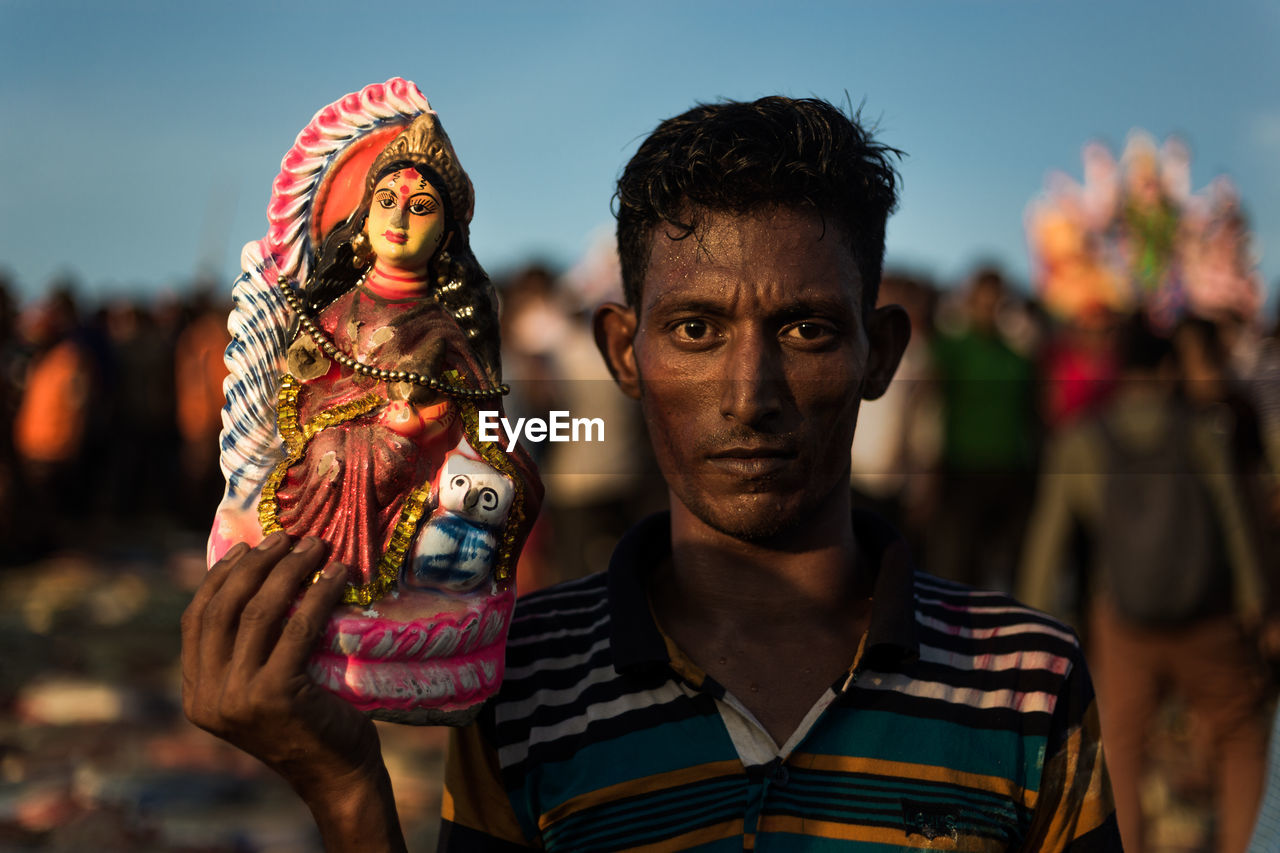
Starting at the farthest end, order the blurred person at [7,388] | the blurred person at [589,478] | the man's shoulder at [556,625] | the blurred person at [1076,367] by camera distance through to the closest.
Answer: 1. the blurred person at [7,388]
2. the blurred person at [1076,367]
3. the blurred person at [589,478]
4. the man's shoulder at [556,625]

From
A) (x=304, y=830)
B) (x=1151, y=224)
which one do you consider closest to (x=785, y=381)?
(x=304, y=830)

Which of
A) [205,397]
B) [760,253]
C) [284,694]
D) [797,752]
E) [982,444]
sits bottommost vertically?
[797,752]

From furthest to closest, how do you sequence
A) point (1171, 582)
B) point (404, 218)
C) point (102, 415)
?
point (102, 415), point (1171, 582), point (404, 218)

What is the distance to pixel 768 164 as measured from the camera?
206cm

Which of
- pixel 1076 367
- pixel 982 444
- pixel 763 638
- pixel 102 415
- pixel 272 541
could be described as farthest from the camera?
pixel 102 415

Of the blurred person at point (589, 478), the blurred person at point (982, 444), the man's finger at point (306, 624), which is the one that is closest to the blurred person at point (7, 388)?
the blurred person at point (589, 478)

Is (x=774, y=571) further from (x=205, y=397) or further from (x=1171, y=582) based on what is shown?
(x=205, y=397)

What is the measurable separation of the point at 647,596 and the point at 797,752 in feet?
1.44

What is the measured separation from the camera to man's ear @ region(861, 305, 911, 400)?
2.26 meters

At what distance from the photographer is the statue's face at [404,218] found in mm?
1934

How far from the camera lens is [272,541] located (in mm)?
1825

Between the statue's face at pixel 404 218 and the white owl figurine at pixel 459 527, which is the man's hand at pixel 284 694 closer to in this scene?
the white owl figurine at pixel 459 527

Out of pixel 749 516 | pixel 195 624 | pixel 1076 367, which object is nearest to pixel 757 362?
pixel 749 516

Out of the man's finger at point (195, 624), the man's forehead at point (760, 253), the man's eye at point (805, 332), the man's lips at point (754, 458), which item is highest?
the man's forehead at point (760, 253)
